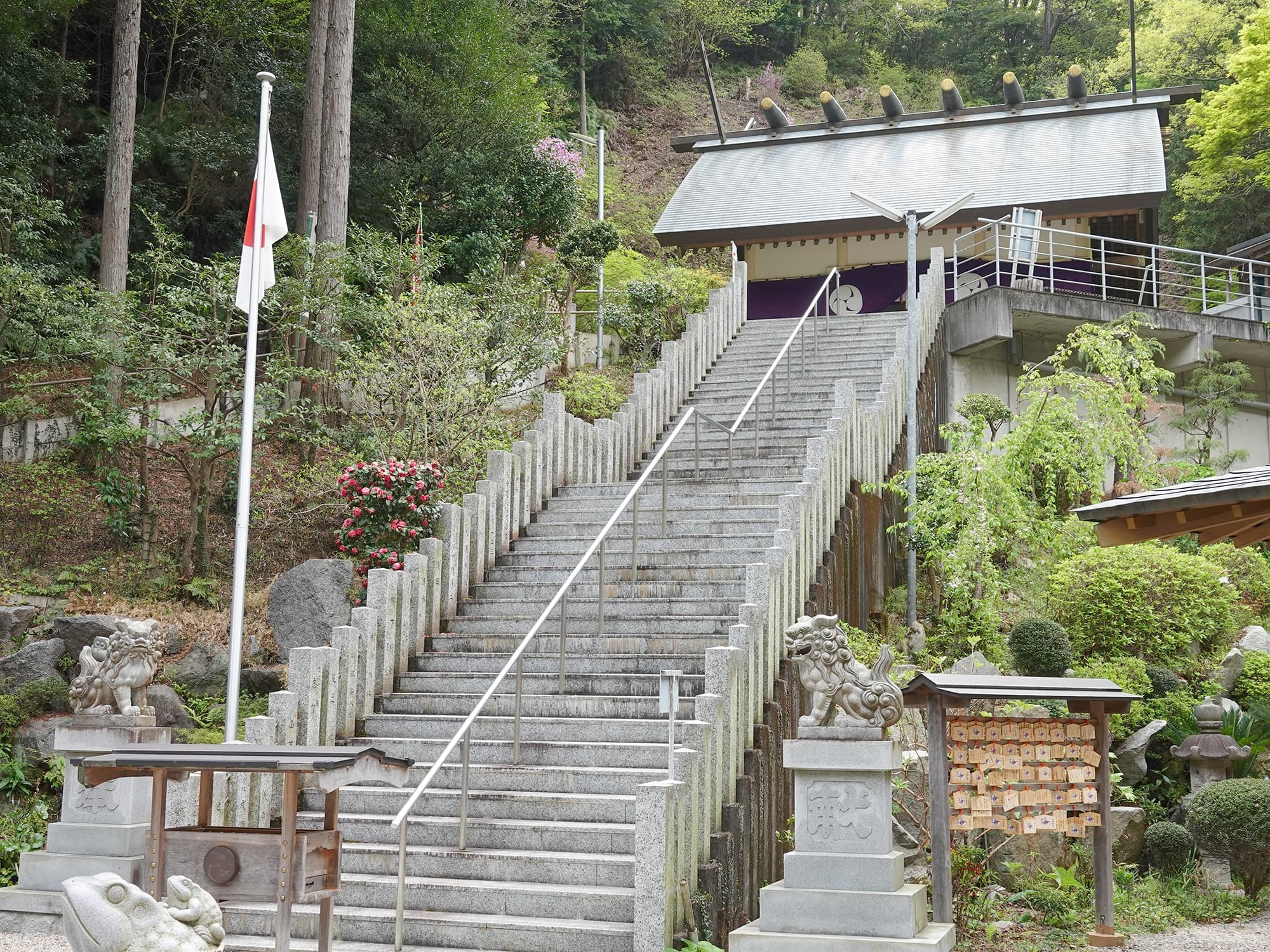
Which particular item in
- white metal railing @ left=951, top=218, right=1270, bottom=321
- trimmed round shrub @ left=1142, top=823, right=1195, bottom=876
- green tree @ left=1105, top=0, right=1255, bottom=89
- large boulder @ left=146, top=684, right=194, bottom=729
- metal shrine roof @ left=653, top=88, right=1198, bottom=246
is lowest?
trimmed round shrub @ left=1142, top=823, right=1195, bottom=876

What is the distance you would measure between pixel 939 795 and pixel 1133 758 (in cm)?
373

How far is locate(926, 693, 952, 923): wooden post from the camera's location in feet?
22.6

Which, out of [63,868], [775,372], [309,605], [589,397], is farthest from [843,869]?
[589,397]

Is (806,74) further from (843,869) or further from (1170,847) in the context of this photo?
(843,869)

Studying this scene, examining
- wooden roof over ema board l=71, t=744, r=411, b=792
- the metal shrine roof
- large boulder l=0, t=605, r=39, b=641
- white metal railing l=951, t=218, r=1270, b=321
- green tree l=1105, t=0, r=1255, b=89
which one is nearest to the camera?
wooden roof over ema board l=71, t=744, r=411, b=792

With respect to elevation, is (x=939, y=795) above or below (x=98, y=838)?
above

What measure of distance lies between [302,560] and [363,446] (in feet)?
4.74

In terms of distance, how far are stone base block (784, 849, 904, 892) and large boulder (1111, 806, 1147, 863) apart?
11.9 feet

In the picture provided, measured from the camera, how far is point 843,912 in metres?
6.02

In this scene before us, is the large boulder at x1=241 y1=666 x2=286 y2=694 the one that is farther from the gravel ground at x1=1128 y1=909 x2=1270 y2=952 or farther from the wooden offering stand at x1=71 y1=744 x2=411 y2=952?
the gravel ground at x1=1128 y1=909 x2=1270 y2=952

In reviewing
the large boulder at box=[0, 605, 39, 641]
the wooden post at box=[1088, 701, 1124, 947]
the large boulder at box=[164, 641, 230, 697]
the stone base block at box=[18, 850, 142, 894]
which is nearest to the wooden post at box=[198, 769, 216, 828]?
the stone base block at box=[18, 850, 142, 894]

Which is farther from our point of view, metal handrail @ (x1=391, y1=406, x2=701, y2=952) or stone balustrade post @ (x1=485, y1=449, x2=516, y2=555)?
stone balustrade post @ (x1=485, y1=449, x2=516, y2=555)

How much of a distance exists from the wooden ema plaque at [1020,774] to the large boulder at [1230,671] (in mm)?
4967

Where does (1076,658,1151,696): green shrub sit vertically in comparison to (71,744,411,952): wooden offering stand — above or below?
above
